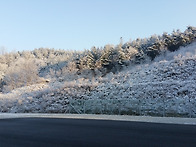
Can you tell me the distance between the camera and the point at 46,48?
470 feet

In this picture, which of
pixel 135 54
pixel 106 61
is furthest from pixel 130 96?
pixel 106 61

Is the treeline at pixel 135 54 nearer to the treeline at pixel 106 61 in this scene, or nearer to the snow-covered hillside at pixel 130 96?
the treeline at pixel 106 61

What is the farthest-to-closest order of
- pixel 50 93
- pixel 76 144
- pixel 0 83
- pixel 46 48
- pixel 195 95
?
pixel 46 48, pixel 0 83, pixel 50 93, pixel 195 95, pixel 76 144

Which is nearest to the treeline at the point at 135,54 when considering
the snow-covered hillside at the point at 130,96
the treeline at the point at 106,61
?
the treeline at the point at 106,61

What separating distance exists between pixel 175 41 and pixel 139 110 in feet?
137

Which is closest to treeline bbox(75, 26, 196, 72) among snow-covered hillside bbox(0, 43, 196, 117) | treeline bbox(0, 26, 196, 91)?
treeline bbox(0, 26, 196, 91)

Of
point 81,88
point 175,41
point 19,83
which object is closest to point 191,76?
point 81,88

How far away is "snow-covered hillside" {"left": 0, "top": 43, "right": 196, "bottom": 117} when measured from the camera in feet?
64.7

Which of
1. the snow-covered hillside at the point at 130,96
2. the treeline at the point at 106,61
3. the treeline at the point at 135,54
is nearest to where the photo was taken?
the snow-covered hillside at the point at 130,96

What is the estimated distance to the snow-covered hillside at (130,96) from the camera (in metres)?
19.7

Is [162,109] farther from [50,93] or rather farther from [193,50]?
[193,50]

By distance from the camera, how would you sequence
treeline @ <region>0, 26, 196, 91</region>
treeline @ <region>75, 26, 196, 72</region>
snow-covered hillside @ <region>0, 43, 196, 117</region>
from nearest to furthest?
snow-covered hillside @ <region>0, 43, 196, 117</region> < treeline @ <region>0, 26, 196, 91</region> < treeline @ <region>75, 26, 196, 72</region>

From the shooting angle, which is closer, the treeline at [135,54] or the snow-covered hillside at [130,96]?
the snow-covered hillside at [130,96]

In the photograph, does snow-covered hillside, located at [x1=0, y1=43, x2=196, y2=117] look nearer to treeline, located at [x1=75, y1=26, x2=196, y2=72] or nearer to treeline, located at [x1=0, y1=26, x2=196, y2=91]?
treeline, located at [x1=75, y1=26, x2=196, y2=72]
